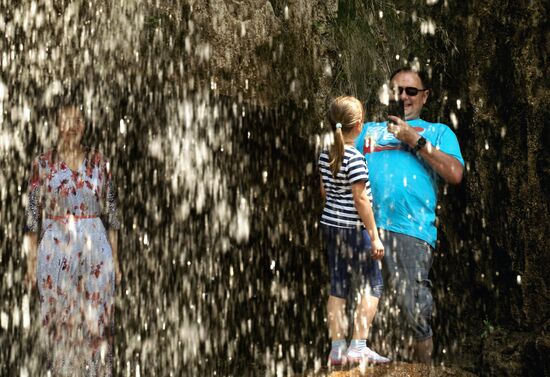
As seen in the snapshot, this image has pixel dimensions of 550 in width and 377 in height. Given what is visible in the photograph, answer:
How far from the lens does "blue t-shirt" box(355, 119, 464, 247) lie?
13.3ft

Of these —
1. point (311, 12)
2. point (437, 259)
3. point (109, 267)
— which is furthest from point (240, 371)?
point (311, 12)

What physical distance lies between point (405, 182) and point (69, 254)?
1.74 meters

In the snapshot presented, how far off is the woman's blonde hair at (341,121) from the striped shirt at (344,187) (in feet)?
0.12

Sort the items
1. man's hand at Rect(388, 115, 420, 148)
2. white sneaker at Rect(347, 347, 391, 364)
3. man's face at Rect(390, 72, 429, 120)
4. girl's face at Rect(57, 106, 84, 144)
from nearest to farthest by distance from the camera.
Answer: white sneaker at Rect(347, 347, 391, 364) → girl's face at Rect(57, 106, 84, 144) → man's hand at Rect(388, 115, 420, 148) → man's face at Rect(390, 72, 429, 120)

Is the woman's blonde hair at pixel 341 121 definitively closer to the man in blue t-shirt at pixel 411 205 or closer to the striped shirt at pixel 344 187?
the striped shirt at pixel 344 187

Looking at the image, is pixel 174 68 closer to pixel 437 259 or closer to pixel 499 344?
pixel 437 259

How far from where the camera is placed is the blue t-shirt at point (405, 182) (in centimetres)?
404

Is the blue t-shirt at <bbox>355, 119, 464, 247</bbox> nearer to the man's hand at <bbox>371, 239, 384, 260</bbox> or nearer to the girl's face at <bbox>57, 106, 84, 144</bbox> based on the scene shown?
the man's hand at <bbox>371, 239, 384, 260</bbox>

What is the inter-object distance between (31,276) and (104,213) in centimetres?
47

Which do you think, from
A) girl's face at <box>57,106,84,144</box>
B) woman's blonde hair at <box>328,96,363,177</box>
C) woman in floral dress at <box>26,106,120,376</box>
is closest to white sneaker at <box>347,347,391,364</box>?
woman's blonde hair at <box>328,96,363,177</box>

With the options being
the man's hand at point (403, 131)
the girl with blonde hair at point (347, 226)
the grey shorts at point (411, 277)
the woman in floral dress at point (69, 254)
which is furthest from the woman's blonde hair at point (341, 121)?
the woman in floral dress at point (69, 254)

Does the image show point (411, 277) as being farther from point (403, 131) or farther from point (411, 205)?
point (403, 131)

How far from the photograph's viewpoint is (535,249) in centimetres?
→ 526

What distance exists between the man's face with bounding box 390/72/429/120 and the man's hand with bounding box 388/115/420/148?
0.25 meters
